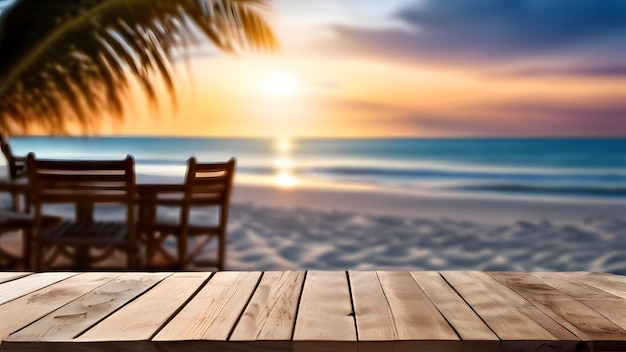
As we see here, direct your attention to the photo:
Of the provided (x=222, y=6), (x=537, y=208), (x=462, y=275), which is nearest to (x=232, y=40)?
(x=222, y=6)

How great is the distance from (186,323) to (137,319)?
0.10m

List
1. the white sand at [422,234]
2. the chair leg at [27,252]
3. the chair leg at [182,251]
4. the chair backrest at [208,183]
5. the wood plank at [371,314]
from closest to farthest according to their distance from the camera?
the wood plank at [371,314] → the chair backrest at [208,183] → the chair leg at [182,251] → the chair leg at [27,252] → the white sand at [422,234]

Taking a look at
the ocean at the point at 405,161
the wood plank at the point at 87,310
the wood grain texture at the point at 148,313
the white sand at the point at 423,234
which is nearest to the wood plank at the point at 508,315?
the wood grain texture at the point at 148,313

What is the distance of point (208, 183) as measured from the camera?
361 cm

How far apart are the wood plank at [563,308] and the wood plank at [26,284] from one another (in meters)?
1.06

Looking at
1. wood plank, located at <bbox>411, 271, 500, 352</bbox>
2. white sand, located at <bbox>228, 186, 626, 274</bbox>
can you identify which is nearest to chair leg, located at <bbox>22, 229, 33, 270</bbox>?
white sand, located at <bbox>228, 186, 626, 274</bbox>

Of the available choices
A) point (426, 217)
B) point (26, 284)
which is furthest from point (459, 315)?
point (426, 217)

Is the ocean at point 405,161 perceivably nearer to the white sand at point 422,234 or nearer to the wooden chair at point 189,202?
the white sand at point 422,234

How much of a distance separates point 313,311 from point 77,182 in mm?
2551

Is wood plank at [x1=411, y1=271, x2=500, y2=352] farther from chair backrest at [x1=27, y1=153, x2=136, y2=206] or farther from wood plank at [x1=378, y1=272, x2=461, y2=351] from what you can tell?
chair backrest at [x1=27, y1=153, x2=136, y2=206]

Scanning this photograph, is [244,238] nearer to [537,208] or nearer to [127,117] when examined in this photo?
[127,117]

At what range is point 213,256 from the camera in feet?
16.1

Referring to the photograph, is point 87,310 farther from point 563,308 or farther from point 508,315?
point 563,308

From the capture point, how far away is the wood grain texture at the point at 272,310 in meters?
1.06
